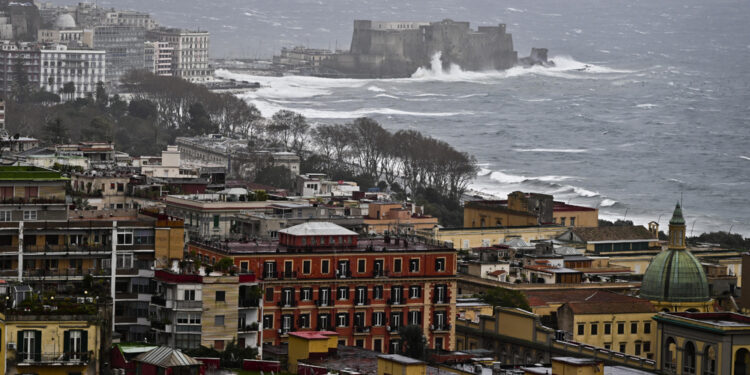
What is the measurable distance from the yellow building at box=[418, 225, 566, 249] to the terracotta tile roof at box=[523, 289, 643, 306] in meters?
20.2

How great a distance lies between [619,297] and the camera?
78.8 meters

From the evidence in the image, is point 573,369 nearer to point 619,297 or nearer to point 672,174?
point 619,297

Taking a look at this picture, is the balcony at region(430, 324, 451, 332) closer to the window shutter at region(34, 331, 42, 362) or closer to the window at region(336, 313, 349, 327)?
the window at region(336, 313, 349, 327)

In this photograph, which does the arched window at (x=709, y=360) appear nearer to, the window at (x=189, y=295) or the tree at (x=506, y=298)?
the window at (x=189, y=295)

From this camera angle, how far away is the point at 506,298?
79125 millimetres

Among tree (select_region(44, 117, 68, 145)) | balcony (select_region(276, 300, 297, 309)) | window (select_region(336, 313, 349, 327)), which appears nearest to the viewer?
balcony (select_region(276, 300, 297, 309))

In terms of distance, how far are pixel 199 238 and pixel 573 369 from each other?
84.1 ft

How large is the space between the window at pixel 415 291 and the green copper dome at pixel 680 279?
298 inches

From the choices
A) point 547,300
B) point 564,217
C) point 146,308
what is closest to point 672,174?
point 564,217

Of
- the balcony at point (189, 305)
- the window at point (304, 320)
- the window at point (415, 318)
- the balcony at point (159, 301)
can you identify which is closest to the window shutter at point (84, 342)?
the balcony at point (189, 305)

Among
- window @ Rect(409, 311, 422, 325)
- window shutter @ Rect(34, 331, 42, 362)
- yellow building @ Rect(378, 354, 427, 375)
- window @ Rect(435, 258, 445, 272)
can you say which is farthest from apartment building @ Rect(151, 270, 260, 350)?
window @ Rect(435, 258, 445, 272)

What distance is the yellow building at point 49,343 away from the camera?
48281mm

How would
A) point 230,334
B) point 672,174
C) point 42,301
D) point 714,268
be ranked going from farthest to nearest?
1. point 672,174
2. point 714,268
3. point 230,334
4. point 42,301

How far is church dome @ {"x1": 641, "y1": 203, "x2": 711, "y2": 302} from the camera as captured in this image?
248 ft
